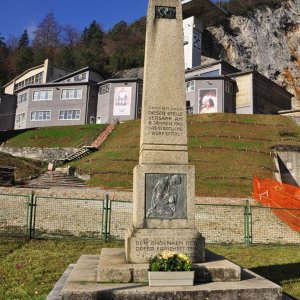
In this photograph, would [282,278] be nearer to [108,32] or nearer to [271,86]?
[271,86]

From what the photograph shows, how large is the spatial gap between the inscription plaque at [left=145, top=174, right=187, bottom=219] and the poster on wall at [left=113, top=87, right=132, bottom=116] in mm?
49050

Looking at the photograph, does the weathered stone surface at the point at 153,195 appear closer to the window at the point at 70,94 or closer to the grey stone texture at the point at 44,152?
the grey stone texture at the point at 44,152

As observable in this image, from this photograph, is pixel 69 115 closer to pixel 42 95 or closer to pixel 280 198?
pixel 42 95

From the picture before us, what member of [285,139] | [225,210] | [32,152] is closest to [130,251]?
[225,210]

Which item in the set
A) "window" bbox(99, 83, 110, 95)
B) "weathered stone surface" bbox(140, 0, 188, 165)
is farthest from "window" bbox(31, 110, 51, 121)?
"weathered stone surface" bbox(140, 0, 188, 165)

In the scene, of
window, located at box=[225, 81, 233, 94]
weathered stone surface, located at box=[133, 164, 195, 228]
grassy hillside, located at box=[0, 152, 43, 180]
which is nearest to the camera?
weathered stone surface, located at box=[133, 164, 195, 228]

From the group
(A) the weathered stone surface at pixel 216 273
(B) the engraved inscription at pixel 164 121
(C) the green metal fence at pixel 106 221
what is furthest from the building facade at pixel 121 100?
(A) the weathered stone surface at pixel 216 273

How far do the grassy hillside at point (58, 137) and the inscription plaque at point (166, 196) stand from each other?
38.7 meters

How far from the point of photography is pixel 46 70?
7181 cm

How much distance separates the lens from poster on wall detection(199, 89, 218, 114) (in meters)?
54.2

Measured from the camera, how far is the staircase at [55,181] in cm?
3142

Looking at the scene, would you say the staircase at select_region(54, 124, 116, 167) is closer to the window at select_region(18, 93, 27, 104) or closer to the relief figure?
the window at select_region(18, 93, 27, 104)

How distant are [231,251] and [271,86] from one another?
50.3 m

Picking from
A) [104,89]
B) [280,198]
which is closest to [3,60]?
[104,89]
